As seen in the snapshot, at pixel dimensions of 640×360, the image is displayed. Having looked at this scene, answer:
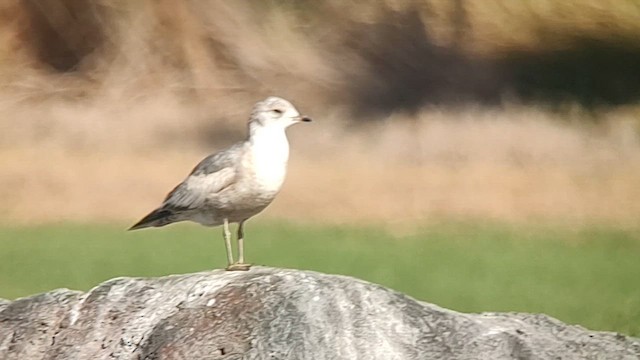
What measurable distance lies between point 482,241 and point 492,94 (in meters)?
0.41

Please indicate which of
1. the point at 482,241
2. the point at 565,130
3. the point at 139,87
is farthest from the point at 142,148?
the point at 565,130

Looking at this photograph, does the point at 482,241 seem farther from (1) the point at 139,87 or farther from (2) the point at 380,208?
(1) the point at 139,87

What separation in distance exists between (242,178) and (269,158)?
0.09 meters

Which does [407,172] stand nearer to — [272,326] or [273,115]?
[273,115]

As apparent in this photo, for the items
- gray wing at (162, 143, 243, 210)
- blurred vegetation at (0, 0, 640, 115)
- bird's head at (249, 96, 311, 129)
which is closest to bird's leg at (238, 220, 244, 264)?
gray wing at (162, 143, 243, 210)

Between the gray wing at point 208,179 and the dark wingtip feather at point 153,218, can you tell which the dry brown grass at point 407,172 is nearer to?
the dark wingtip feather at point 153,218

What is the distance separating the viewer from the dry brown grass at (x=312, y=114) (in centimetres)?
274

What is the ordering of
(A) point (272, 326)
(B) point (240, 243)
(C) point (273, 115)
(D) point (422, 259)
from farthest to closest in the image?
(D) point (422, 259) < (B) point (240, 243) < (C) point (273, 115) < (A) point (272, 326)

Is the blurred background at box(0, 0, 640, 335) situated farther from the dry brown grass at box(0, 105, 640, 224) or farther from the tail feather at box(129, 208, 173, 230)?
the tail feather at box(129, 208, 173, 230)

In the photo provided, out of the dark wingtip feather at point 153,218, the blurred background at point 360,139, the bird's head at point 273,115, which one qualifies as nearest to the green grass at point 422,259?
the blurred background at point 360,139


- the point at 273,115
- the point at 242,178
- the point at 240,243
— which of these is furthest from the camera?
the point at 240,243

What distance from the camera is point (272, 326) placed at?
1989 mm

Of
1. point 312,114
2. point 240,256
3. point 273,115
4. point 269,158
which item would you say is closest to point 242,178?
point 269,158

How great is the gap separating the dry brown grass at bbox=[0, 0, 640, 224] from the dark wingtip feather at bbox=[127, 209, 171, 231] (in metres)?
0.17
